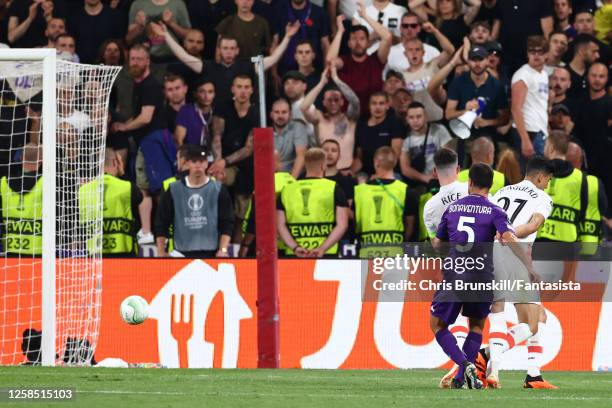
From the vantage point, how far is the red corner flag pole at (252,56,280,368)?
13484 millimetres

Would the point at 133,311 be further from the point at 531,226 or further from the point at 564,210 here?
the point at 564,210

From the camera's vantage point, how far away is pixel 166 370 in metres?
12.7

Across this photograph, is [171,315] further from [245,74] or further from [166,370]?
[245,74]

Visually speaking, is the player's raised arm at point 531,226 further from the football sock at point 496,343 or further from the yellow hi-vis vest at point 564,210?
the yellow hi-vis vest at point 564,210

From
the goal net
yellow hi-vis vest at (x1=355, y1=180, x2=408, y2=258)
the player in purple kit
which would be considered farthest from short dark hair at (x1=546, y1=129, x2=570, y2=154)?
the goal net

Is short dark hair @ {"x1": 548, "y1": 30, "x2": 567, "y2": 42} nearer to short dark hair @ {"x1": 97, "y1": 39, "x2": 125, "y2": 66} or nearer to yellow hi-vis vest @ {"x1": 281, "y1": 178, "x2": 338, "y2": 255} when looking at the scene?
yellow hi-vis vest @ {"x1": 281, "y1": 178, "x2": 338, "y2": 255}

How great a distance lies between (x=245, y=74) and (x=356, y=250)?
2328mm

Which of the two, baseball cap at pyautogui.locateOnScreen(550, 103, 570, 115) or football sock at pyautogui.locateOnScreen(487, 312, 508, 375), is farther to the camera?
baseball cap at pyautogui.locateOnScreen(550, 103, 570, 115)

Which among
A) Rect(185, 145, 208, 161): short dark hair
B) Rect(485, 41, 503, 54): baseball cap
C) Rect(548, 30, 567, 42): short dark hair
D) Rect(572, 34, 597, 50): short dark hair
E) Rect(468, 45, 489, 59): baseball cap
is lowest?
Rect(185, 145, 208, 161): short dark hair

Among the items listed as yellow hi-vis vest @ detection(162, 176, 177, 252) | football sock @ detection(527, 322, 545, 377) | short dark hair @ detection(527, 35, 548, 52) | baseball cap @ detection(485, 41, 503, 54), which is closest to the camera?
football sock @ detection(527, 322, 545, 377)

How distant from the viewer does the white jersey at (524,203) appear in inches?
450

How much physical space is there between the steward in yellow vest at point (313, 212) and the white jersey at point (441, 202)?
3.30 meters

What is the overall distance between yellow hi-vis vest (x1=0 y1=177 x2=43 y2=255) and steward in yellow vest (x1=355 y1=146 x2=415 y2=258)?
336cm

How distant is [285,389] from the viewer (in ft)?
34.7
